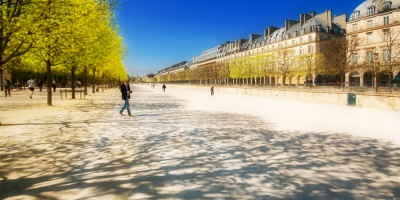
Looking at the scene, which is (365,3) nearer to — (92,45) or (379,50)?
(379,50)

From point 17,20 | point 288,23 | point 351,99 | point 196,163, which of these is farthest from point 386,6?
point 17,20

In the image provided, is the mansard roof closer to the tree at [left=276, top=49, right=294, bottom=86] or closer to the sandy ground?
the tree at [left=276, top=49, right=294, bottom=86]

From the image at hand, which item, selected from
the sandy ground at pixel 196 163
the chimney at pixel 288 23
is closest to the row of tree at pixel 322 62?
the chimney at pixel 288 23

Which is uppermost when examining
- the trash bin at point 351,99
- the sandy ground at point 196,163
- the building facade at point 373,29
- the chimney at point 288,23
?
the chimney at point 288,23

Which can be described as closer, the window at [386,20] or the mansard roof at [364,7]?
the window at [386,20]

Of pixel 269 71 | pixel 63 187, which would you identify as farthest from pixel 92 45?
pixel 269 71

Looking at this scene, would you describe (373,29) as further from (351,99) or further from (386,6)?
(351,99)

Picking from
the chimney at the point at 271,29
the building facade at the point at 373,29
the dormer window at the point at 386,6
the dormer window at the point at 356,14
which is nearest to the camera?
the building facade at the point at 373,29

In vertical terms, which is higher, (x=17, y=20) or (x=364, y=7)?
(x=364, y=7)

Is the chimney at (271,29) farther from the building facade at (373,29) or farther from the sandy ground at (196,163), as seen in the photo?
the sandy ground at (196,163)

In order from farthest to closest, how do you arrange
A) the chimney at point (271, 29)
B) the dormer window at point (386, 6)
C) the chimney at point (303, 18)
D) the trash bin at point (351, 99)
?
the chimney at point (271, 29) → the chimney at point (303, 18) → the dormer window at point (386, 6) → the trash bin at point (351, 99)

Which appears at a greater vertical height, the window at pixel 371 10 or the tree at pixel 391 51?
the window at pixel 371 10

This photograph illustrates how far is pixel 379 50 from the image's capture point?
155 ft

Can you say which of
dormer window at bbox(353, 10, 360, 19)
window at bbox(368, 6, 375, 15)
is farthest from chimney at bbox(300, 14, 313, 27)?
window at bbox(368, 6, 375, 15)
